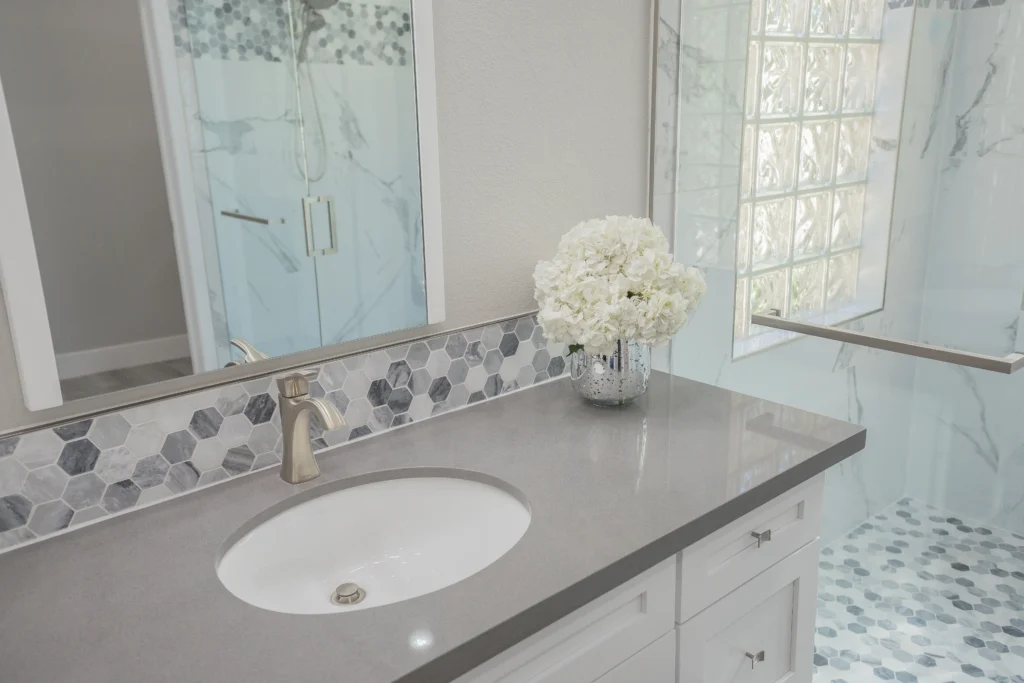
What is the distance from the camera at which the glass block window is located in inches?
69.5

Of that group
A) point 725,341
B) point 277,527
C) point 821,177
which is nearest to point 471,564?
point 277,527

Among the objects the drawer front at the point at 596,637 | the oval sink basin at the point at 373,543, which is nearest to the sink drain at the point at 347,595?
the oval sink basin at the point at 373,543

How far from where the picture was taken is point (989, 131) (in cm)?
176

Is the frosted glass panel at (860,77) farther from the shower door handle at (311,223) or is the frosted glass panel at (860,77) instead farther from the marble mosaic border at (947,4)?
the shower door handle at (311,223)

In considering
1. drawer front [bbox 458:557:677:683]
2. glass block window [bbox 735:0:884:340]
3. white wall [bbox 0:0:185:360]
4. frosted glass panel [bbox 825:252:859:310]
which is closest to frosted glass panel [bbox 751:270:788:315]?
glass block window [bbox 735:0:884:340]

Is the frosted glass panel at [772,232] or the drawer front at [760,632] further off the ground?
the frosted glass panel at [772,232]

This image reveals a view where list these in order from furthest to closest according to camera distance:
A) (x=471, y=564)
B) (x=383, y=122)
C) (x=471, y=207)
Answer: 1. (x=471, y=207)
2. (x=383, y=122)
3. (x=471, y=564)

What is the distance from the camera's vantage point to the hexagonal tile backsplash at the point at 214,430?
1.04m

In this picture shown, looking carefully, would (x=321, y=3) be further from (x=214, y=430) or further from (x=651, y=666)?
(x=651, y=666)

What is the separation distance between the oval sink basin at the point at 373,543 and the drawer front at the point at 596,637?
153 mm

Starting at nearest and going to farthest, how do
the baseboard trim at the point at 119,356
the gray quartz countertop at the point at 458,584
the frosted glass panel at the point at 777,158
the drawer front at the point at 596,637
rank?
the gray quartz countertop at the point at 458,584
the drawer front at the point at 596,637
the baseboard trim at the point at 119,356
the frosted glass panel at the point at 777,158

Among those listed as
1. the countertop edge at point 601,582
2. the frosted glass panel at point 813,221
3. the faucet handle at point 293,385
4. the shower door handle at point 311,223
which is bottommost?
the countertop edge at point 601,582

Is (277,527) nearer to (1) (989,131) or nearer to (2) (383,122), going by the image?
(2) (383,122)

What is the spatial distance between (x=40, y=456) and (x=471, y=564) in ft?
1.95
